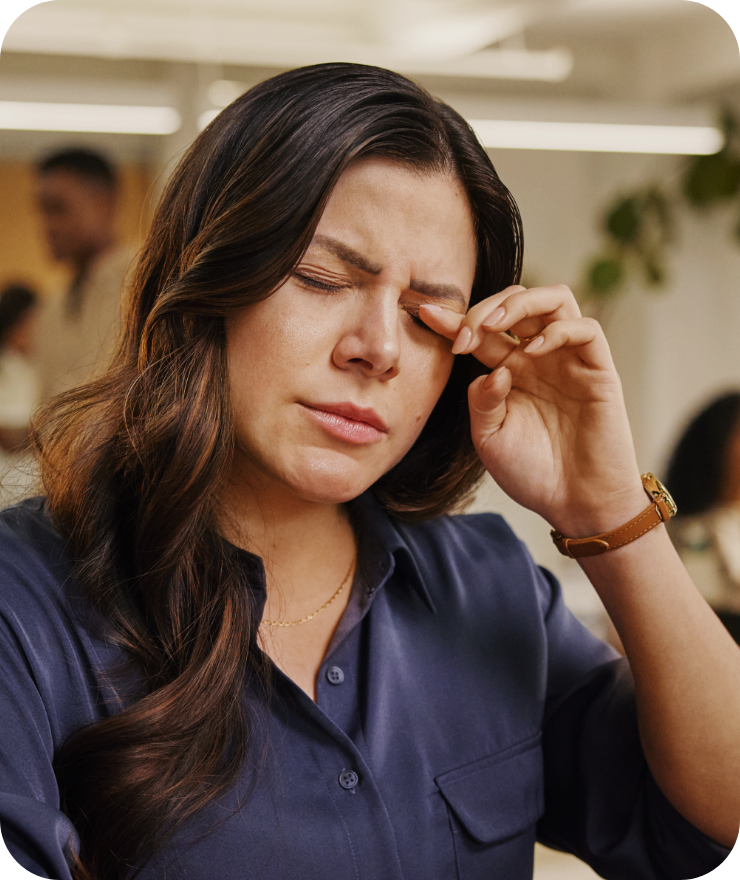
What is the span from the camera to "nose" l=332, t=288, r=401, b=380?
1035 mm

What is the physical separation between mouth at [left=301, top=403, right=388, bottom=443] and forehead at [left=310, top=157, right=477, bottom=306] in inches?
6.9

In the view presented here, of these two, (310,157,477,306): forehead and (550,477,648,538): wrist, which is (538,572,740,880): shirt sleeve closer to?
(550,477,648,538): wrist

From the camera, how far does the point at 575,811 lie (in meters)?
1.26

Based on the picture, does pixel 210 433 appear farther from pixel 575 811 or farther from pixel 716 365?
pixel 716 365

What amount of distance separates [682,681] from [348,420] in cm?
54

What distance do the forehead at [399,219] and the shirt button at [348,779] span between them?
0.60 metres

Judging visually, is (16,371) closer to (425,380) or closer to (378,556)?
(378,556)

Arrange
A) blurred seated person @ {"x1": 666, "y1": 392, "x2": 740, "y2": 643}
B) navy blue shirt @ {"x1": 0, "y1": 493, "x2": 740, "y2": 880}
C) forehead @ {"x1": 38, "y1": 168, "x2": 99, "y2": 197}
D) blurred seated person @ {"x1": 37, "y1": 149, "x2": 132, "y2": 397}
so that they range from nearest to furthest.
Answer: navy blue shirt @ {"x1": 0, "y1": 493, "x2": 740, "y2": 880}
blurred seated person @ {"x1": 666, "y1": 392, "x2": 740, "y2": 643}
blurred seated person @ {"x1": 37, "y1": 149, "x2": 132, "y2": 397}
forehead @ {"x1": 38, "y1": 168, "x2": 99, "y2": 197}

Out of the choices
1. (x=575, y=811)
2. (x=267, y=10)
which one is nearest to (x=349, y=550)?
(x=575, y=811)

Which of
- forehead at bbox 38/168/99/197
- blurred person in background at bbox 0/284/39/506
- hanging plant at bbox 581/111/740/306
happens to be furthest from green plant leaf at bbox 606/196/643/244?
blurred person in background at bbox 0/284/39/506

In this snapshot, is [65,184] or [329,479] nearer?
[329,479]

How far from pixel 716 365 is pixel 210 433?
4.80 metres

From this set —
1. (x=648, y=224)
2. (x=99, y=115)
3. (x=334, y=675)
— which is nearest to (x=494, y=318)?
(x=334, y=675)

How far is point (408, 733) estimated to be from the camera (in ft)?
3.76
